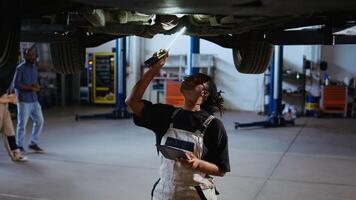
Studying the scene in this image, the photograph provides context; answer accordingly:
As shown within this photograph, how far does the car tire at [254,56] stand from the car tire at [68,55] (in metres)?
1.29

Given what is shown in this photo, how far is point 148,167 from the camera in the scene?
4320 mm

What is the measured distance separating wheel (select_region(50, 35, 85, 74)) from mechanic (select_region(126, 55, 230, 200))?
1492 mm

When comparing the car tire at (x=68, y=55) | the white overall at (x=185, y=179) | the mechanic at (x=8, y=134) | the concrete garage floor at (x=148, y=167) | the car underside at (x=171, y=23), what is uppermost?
the car underside at (x=171, y=23)

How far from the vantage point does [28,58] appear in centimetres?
477

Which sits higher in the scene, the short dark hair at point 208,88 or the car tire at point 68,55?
the car tire at point 68,55

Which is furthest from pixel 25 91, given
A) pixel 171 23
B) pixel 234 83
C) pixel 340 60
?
pixel 340 60

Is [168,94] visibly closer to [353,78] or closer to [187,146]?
[353,78]

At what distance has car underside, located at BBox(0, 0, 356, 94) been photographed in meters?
1.86

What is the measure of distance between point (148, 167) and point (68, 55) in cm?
159

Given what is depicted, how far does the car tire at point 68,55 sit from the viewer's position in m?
3.21

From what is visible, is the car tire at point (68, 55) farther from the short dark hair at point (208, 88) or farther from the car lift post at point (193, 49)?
the car lift post at point (193, 49)

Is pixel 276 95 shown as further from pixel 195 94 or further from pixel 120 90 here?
pixel 195 94

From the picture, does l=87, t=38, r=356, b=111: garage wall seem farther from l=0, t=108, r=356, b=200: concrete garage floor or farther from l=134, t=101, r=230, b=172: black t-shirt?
l=134, t=101, r=230, b=172: black t-shirt

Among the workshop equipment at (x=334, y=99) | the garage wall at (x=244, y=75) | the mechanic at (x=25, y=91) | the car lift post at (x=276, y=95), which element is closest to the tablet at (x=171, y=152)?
the mechanic at (x=25, y=91)
